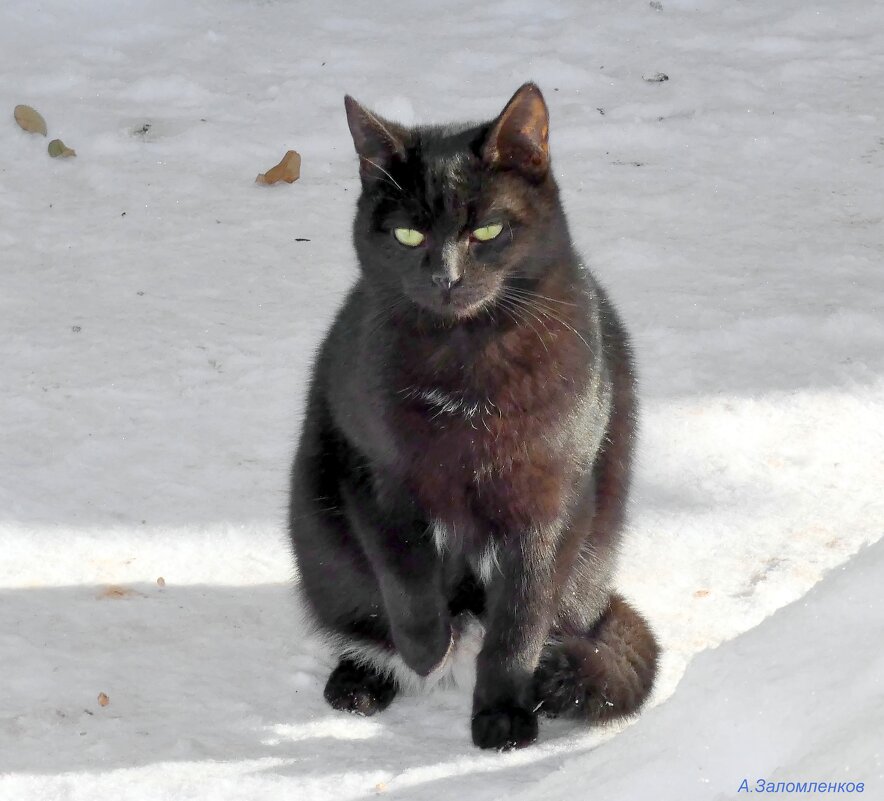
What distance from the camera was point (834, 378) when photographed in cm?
310

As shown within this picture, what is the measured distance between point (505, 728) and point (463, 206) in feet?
2.89

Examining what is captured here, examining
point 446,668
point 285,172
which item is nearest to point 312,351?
point 285,172

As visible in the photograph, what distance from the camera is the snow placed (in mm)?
2041

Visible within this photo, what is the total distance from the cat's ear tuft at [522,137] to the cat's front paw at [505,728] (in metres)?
0.91

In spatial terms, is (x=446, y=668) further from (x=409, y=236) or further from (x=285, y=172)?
(x=285, y=172)

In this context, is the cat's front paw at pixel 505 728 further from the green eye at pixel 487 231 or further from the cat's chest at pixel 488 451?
the green eye at pixel 487 231

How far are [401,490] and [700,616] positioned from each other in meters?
0.67

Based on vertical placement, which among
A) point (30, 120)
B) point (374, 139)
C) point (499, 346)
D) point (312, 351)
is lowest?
point (312, 351)

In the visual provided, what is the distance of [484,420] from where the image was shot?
214 cm

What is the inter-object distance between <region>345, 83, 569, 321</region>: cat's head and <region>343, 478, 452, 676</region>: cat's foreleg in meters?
0.35

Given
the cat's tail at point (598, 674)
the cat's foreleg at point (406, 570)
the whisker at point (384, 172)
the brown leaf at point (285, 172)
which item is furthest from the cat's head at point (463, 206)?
the brown leaf at point (285, 172)

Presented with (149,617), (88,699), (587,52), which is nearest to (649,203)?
(587,52)

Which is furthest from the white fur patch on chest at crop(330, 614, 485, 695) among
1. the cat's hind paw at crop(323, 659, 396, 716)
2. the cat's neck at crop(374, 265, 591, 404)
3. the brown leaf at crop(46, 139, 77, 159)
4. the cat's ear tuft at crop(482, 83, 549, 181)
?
the brown leaf at crop(46, 139, 77, 159)

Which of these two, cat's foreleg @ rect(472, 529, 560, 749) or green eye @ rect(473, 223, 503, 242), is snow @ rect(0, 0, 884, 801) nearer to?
cat's foreleg @ rect(472, 529, 560, 749)
